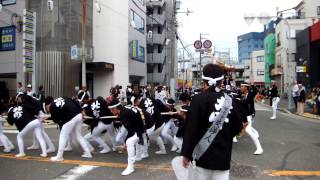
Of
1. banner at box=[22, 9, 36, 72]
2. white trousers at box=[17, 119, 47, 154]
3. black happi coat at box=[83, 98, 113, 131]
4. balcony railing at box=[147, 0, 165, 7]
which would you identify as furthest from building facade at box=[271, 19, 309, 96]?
white trousers at box=[17, 119, 47, 154]

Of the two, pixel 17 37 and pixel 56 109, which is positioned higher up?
pixel 17 37

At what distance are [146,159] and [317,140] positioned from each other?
5729 mm

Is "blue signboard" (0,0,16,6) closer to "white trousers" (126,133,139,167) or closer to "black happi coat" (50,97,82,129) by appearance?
"black happi coat" (50,97,82,129)

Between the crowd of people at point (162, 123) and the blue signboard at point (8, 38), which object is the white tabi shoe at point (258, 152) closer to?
the crowd of people at point (162, 123)

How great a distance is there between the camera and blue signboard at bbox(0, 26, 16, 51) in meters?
26.0

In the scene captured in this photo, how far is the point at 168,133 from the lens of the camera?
9.83 meters

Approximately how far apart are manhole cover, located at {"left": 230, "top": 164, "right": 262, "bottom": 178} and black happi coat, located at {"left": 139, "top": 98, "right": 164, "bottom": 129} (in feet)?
6.78

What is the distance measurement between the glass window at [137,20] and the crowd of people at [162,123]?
26.2m

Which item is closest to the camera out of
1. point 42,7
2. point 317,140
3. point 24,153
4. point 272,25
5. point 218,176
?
point 218,176

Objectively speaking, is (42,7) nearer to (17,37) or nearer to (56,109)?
(17,37)

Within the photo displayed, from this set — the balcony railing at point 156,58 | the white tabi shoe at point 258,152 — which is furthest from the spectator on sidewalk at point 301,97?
the balcony railing at point 156,58

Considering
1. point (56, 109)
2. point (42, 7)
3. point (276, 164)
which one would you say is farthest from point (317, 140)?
point (42, 7)

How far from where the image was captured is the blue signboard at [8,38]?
26.0 metres

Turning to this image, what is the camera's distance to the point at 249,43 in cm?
10344
